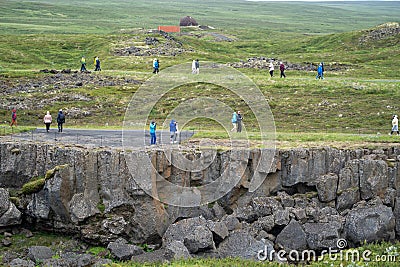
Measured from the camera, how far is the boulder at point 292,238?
109 ft

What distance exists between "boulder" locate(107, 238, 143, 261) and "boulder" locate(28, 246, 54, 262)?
314 centimetres

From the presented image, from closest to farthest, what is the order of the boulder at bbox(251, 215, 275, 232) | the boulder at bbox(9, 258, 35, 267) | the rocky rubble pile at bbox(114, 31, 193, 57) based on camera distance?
the boulder at bbox(9, 258, 35, 267)
the boulder at bbox(251, 215, 275, 232)
the rocky rubble pile at bbox(114, 31, 193, 57)

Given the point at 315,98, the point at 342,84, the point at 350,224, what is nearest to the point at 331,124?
the point at 315,98

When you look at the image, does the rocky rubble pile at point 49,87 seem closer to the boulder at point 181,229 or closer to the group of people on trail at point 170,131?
the group of people on trail at point 170,131

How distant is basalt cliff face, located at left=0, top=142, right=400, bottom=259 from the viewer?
110 feet

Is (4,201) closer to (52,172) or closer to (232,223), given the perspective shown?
(52,172)

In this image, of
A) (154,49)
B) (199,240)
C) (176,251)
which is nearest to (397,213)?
(199,240)

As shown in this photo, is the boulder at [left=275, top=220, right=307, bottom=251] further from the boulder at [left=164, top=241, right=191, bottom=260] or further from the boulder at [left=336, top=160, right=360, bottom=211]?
the boulder at [left=164, top=241, right=191, bottom=260]

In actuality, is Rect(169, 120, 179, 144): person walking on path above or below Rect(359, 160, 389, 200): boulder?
above

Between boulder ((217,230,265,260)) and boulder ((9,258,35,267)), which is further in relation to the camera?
boulder ((217,230,265,260))

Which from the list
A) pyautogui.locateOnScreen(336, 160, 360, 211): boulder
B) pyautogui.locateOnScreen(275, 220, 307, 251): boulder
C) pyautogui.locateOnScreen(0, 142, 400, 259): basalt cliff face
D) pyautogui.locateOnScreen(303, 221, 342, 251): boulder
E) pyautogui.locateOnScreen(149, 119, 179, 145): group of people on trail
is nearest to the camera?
pyautogui.locateOnScreen(303, 221, 342, 251): boulder

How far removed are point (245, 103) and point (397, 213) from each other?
21330mm

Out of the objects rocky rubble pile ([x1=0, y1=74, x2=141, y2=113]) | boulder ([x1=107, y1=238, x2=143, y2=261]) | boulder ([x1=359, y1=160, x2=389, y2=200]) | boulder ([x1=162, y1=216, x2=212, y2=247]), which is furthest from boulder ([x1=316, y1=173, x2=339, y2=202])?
rocky rubble pile ([x1=0, y1=74, x2=141, y2=113])

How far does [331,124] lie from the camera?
4819 cm
